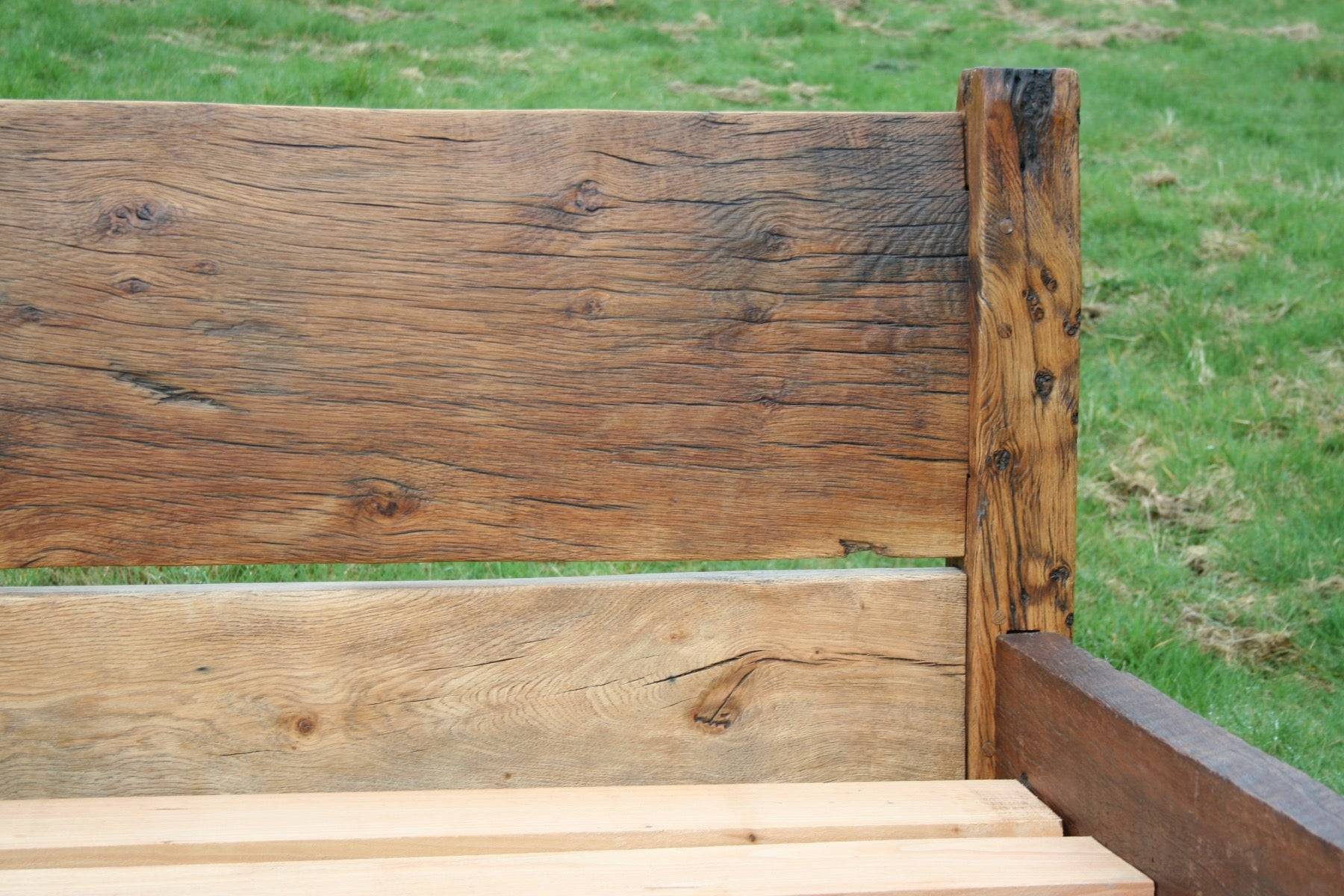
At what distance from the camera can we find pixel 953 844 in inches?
51.2

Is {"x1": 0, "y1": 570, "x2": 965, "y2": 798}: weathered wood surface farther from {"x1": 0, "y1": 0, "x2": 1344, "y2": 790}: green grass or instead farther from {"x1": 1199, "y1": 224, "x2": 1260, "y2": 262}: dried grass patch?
{"x1": 1199, "y1": 224, "x2": 1260, "y2": 262}: dried grass patch

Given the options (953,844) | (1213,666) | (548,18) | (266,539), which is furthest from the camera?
(548,18)

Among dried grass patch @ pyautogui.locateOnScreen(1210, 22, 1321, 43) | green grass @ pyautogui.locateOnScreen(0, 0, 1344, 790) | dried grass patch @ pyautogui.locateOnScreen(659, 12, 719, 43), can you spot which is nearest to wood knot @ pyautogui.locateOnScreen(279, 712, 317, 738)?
green grass @ pyautogui.locateOnScreen(0, 0, 1344, 790)

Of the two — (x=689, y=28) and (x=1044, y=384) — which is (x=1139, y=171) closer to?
(x=689, y=28)

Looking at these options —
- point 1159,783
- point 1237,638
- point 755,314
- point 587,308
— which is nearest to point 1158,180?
point 1237,638

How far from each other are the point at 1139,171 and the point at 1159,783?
5.82 m

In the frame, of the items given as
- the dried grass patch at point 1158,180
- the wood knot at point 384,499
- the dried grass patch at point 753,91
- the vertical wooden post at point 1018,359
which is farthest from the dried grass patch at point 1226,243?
the wood knot at point 384,499

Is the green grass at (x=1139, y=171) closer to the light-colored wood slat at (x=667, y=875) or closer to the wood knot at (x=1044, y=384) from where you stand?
the wood knot at (x=1044, y=384)

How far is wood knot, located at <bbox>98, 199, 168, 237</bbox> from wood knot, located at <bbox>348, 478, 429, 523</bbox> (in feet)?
1.31

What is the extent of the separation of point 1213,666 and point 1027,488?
5.10ft

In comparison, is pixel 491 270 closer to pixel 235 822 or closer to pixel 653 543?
Result: pixel 653 543

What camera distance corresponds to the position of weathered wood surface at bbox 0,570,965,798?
146 cm

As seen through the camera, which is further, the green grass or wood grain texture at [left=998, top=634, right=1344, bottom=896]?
the green grass

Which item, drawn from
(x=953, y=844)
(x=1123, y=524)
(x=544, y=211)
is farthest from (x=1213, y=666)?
(x=544, y=211)
